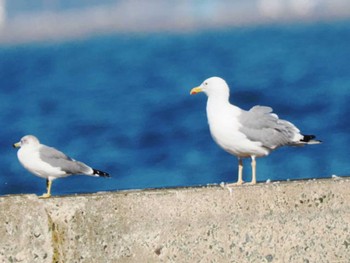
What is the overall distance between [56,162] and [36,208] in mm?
737

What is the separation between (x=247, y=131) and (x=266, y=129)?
116 mm

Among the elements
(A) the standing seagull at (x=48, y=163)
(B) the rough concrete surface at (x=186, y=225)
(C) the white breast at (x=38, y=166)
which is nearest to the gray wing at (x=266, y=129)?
(B) the rough concrete surface at (x=186, y=225)

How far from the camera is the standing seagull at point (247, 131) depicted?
5422 millimetres

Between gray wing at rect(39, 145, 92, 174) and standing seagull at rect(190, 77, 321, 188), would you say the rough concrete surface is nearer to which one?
standing seagull at rect(190, 77, 321, 188)

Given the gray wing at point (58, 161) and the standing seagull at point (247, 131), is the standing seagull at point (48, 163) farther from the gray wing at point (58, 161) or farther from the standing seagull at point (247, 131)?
the standing seagull at point (247, 131)

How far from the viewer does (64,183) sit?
8242mm

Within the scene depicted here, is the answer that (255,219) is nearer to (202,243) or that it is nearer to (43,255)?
(202,243)

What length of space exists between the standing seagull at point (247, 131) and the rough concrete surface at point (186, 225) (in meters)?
0.42

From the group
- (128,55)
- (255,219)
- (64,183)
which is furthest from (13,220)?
(128,55)

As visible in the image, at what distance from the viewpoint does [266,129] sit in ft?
18.1

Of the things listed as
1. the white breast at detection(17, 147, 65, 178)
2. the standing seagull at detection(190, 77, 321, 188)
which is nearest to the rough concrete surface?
the standing seagull at detection(190, 77, 321, 188)

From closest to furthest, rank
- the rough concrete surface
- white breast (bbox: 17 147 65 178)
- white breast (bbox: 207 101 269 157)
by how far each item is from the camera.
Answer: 1. the rough concrete surface
2. white breast (bbox: 207 101 269 157)
3. white breast (bbox: 17 147 65 178)

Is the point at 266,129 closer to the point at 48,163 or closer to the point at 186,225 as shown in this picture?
the point at 186,225

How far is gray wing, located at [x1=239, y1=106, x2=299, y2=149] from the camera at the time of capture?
17.9ft
